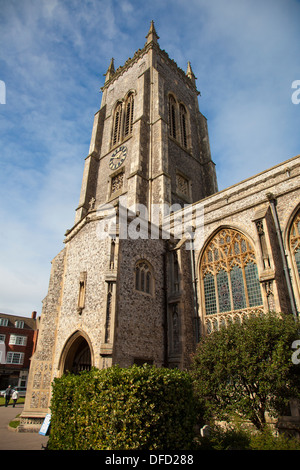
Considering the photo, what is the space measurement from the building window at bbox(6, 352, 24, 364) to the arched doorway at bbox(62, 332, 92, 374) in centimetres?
2985

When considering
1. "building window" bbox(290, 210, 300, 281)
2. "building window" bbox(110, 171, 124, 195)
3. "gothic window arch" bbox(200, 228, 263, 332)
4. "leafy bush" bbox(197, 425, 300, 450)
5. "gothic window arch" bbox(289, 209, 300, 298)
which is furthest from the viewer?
"building window" bbox(110, 171, 124, 195)

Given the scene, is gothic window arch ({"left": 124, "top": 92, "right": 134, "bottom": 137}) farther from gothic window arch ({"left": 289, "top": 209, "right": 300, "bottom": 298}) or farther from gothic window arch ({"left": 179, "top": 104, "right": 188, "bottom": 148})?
gothic window arch ({"left": 289, "top": 209, "right": 300, "bottom": 298})

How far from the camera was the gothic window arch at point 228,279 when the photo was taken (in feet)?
44.9

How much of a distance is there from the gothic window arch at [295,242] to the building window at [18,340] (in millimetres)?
38856

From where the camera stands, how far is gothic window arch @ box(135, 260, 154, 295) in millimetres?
13844

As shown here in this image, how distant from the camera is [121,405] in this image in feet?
21.3

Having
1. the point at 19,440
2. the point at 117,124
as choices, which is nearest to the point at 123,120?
the point at 117,124

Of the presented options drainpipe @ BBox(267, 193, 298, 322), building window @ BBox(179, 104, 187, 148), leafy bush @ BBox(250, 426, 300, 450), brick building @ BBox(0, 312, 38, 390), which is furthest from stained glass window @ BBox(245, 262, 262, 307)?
brick building @ BBox(0, 312, 38, 390)

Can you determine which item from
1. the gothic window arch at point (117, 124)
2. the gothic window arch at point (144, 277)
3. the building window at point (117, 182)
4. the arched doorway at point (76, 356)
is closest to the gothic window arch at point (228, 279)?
the gothic window arch at point (144, 277)

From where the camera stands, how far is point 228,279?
14.7 meters

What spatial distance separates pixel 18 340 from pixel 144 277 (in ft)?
111

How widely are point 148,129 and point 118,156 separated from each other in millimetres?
3576

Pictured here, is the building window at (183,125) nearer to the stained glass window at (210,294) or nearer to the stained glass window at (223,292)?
the stained glass window at (210,294)

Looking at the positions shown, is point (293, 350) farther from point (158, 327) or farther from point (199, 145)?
point (199, 145)
